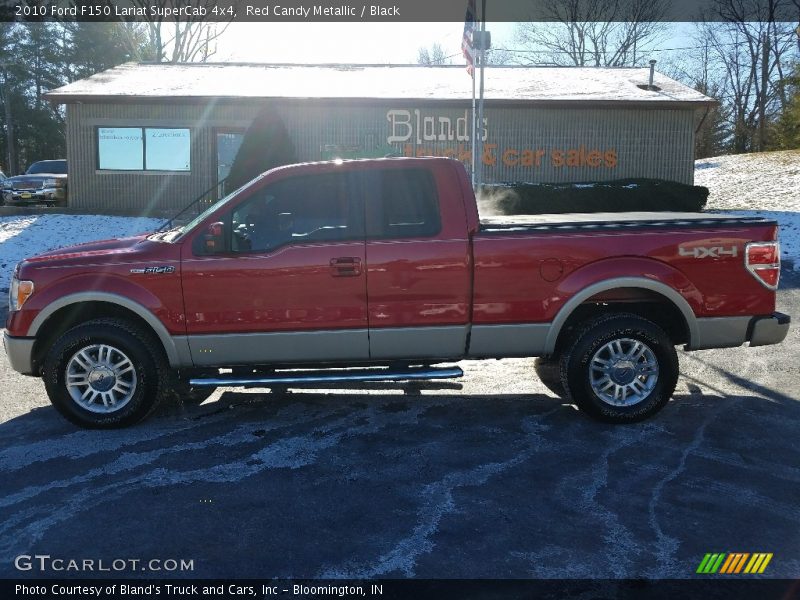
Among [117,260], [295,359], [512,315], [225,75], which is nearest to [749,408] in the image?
[512,315]

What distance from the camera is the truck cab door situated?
211 inches

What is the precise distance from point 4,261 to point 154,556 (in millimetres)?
12325

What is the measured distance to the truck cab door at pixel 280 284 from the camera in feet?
17.6

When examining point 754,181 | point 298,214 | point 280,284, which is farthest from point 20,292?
point 754,181

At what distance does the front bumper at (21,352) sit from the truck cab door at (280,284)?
1.24 m

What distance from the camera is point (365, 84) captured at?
23391 millimetres

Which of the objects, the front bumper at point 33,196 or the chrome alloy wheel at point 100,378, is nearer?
the chrome alloy wheel at point 100,378

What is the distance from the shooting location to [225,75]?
24375mm

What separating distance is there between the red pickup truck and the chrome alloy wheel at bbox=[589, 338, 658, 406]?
1 cm

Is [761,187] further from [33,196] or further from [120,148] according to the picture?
[33,196]

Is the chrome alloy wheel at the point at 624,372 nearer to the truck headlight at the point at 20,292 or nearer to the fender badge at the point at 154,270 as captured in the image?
the fender badge at the point at 154,270

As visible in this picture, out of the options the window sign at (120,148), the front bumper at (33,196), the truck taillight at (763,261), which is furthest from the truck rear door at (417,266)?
the front bumper at (33,196)

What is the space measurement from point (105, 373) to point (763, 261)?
5.10 meters

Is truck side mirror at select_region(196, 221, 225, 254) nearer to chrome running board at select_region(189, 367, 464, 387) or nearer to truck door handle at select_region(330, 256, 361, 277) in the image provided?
truck door handle at select_region(330, 256, 361, 277)
